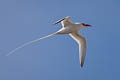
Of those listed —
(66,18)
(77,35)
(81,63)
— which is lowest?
(81,63)

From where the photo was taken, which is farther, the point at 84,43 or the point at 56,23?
the point at 84,43

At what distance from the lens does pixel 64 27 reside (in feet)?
74.0

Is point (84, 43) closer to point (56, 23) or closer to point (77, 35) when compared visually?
point (77, 35)

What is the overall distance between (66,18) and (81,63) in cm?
360

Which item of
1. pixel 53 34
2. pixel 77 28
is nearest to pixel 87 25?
pixel 77 28

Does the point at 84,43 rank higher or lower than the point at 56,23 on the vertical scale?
Result: lower

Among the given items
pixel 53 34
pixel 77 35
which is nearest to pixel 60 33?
pixel 53 34

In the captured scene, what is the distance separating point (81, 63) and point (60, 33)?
9.76 ft

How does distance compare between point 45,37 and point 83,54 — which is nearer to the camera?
point 45,37

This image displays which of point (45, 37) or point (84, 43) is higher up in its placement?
point (45, 37)

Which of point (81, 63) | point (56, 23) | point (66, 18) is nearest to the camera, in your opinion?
point (56, 23)

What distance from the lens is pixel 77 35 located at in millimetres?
24125

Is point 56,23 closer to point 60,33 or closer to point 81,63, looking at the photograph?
point 60,33

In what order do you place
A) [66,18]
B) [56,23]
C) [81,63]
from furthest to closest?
[81,63] < [66,18] < [56,23]
